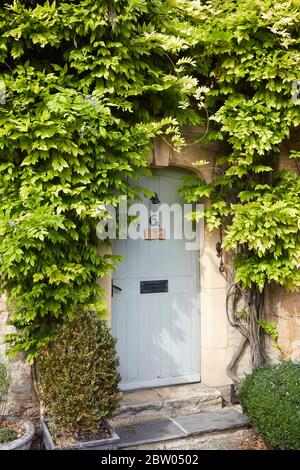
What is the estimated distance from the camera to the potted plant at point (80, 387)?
9.69ft

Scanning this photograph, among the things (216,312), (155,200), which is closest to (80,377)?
(216,312)

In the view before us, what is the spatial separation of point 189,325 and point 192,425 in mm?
1035

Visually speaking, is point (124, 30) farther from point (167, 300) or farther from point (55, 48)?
point (167, 300)

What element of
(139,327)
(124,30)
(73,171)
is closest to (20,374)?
(139,327)

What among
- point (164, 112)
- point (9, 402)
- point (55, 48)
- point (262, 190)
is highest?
point (55, 48)

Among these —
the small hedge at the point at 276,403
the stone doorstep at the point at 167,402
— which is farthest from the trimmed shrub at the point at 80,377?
the small hedge at the point at 276,403

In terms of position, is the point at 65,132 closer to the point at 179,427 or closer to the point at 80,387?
the point at 80,387

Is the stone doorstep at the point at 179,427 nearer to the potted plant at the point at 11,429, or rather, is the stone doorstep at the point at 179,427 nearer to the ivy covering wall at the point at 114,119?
the potted plant at the point at 11,429

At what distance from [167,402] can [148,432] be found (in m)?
0.43

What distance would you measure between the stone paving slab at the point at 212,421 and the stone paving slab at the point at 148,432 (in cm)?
10

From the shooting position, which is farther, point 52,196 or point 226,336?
point 226,336

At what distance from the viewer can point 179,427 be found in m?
3.70

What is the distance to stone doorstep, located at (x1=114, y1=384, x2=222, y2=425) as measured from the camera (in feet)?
12.5

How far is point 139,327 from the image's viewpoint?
166 inches
